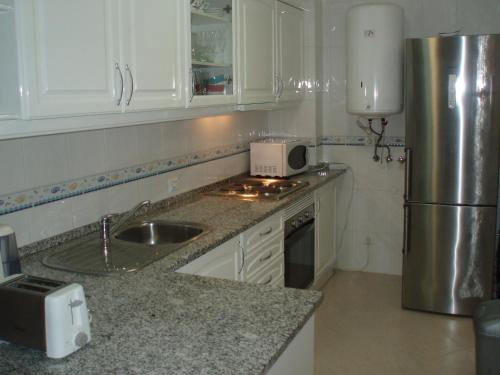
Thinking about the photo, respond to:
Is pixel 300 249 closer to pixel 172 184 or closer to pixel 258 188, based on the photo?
pixel 258 188

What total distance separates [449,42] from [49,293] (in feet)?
9.93

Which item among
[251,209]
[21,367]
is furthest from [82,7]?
[251,209]

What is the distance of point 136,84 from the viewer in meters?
2.30

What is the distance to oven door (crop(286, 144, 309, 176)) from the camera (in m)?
4.09

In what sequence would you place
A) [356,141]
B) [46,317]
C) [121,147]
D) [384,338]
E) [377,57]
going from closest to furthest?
[46,317] → [121,147] → [384,338] → [377,57] → [356,141]

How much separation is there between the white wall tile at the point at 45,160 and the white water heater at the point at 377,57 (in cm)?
235

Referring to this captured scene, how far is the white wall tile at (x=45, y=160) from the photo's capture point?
228cm

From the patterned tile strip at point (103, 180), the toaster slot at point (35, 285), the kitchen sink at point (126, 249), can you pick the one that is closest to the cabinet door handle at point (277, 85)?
the patterned tile strip at point (103, 180)

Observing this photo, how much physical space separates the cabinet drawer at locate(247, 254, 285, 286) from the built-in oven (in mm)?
100

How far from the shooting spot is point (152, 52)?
7.84ft

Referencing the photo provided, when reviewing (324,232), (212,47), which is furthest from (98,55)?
(324,232)

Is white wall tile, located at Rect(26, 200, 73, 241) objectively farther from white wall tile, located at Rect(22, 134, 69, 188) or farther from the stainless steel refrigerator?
the stainless steel refrigerator

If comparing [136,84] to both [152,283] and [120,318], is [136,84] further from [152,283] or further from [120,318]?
[120,318]

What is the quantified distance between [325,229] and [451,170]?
110 cm
